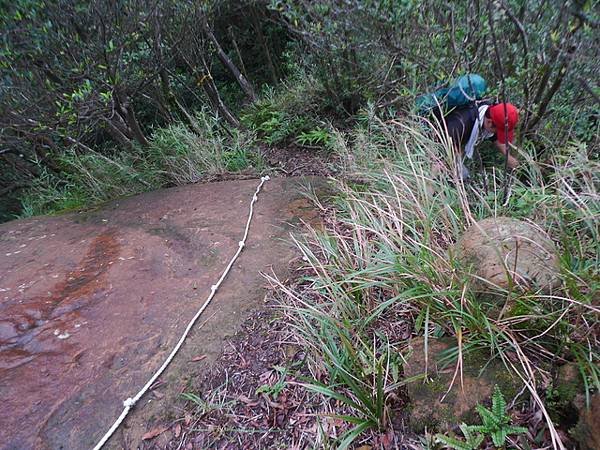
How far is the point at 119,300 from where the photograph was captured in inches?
A: 97.9

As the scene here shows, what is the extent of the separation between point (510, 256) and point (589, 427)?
0.75m

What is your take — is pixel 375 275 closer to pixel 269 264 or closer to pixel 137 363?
pixel 269 264

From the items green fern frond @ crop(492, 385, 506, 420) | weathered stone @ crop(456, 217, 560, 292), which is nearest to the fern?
green fern frond @ crop(492, 385, 506, 420)

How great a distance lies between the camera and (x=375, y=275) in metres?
1.95

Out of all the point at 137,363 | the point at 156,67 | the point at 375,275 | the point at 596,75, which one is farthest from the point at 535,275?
the point at 156,67

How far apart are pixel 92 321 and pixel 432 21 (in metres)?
3.12

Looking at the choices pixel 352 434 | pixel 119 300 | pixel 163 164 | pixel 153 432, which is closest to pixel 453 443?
pixel 352 434

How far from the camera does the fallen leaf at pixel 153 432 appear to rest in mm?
1706

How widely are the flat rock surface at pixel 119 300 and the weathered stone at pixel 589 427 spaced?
5.25 ft

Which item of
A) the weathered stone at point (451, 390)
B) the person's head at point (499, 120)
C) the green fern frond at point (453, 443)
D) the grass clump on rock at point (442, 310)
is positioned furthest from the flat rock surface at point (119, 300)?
the person's head at point (499, 120)

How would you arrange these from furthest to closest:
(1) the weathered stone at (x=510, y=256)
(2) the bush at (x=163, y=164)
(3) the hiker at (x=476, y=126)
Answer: (2) the bush at (x=163, y=164)
(3) the hiker at (x=476, y=126)
(1) the weathered stone at (x=510, y=256)

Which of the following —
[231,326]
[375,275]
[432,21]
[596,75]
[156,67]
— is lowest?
[231,326]

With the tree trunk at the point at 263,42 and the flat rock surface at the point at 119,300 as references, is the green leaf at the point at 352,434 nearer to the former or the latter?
the flat rock surface at the point at 119,300

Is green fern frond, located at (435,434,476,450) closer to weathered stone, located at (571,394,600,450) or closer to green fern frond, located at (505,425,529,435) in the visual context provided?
green fern frond, located at (505,425,529,435)
